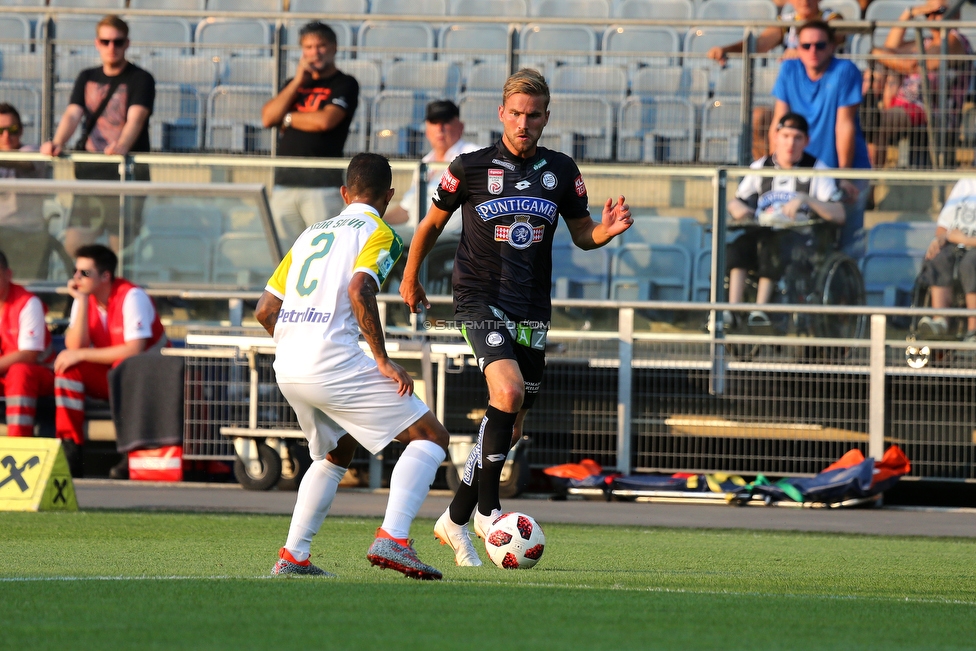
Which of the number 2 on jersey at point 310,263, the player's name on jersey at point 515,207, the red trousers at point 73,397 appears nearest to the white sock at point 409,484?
the number 2 on jersey at point 310,263

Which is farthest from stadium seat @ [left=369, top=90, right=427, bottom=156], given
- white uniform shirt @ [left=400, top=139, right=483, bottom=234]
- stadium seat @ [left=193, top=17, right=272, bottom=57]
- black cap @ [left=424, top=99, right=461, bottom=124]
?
white uniform shirt @ [left=400, top=139, right=483, bottom=234]

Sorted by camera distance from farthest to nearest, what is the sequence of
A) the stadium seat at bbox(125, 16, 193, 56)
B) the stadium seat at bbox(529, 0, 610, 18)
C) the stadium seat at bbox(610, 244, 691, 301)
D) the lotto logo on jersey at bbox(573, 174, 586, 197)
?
the stadium seat at bbox(529, 0, 610, 18) → the stadium seat at bbox(125, 16, 193, 56) → the stadium seat at bbox(610, 244, 691, 301) → the lotto logo on jersey at bbox(573, 174, 586, 197)

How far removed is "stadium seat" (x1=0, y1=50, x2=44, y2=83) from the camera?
14562 millimetres

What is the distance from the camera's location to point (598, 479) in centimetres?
1128

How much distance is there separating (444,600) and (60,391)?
7.51 m

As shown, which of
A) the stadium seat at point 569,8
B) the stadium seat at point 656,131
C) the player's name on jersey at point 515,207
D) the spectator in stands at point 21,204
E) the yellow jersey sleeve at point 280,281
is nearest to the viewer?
the yellow jersey sleeve at point 280,281

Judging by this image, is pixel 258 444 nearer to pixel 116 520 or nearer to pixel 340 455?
pixel 116 520

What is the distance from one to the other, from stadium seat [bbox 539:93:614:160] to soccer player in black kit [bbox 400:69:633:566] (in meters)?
7.28

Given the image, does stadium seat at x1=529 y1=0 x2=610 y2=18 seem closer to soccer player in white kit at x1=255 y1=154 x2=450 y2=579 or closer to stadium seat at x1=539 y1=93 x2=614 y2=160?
stadium seat at x1=539 y1=93 x2=614 y2=160

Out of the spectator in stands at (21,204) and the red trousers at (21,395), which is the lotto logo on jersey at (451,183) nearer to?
the red trousers at (21,395)

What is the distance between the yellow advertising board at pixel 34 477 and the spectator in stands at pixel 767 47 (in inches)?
279

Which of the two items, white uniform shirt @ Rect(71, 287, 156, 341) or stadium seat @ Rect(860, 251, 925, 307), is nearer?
stadium seat @ Rect(860, 251, 925, 307)

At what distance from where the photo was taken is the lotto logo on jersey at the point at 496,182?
667cm

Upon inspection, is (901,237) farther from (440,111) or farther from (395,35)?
(395,35)
